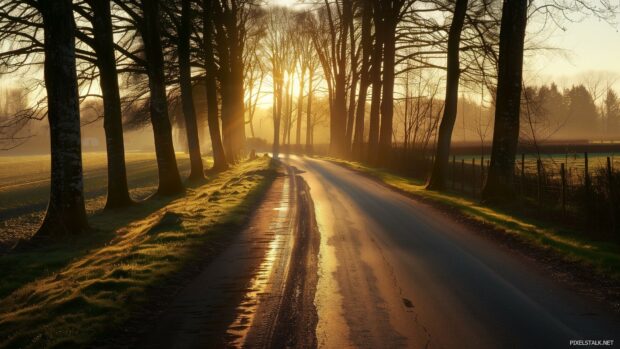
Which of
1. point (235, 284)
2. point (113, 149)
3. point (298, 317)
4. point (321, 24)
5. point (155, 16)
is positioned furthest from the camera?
point (321, 24)

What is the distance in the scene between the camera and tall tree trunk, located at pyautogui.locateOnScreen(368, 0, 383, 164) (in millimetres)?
32781

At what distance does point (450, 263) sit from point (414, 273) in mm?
974

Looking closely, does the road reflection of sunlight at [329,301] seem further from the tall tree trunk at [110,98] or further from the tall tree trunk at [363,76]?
the tall tree trunk at [363,76]

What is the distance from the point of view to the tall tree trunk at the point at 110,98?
1631cm

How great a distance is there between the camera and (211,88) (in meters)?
31.5

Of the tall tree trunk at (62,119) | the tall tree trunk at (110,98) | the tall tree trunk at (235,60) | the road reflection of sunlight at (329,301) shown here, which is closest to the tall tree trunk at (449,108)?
the road reflection of sunlight at (329,301)

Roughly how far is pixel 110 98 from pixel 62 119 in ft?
16.0

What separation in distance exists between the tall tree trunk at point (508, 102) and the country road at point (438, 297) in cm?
500

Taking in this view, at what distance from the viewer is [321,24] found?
4962cm

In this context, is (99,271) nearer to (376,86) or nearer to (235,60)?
(376,86)

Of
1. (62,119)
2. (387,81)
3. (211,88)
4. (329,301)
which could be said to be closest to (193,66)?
(211,88)

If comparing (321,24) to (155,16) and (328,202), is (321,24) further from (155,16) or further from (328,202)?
(328,202)

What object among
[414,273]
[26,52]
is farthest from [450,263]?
[26,52]

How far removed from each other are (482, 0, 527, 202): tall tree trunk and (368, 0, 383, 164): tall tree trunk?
14859mm
